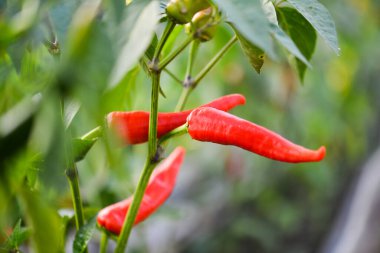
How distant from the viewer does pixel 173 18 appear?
2.00 feet

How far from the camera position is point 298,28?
753 mm

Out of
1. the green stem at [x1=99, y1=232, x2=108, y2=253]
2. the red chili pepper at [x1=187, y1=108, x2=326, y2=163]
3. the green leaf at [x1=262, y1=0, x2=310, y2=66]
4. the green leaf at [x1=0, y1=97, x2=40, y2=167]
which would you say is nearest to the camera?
the green leaf at [x1=0, y1=97, x2=40, y2=167]

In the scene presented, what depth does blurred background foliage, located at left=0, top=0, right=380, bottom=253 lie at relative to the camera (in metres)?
0.39

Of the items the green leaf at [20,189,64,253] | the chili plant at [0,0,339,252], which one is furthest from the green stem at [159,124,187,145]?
the green leaf at [20,189,64,253]

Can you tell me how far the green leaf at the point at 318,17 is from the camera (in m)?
0.61

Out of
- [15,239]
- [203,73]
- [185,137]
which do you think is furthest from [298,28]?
[185,137]

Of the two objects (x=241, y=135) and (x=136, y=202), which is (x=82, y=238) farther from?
(x=241, y=135)

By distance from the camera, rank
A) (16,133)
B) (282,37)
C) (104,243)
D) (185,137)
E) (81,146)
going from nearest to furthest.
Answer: (16,133)
(282,37)
(81,146)
(104,243)
(185,137)

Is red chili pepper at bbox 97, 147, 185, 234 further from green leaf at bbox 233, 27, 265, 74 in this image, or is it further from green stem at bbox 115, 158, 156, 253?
green leaf at bbox 233, 27, 265, 74

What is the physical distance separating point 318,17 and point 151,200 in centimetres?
31

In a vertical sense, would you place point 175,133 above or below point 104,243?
above

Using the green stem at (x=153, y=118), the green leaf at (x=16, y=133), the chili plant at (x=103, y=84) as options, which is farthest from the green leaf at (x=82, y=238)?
the green leaf at (x=16, y=133)

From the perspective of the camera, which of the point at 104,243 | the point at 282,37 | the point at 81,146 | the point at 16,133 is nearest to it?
the point at 16,133

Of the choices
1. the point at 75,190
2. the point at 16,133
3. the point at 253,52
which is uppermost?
the point at 16,133
